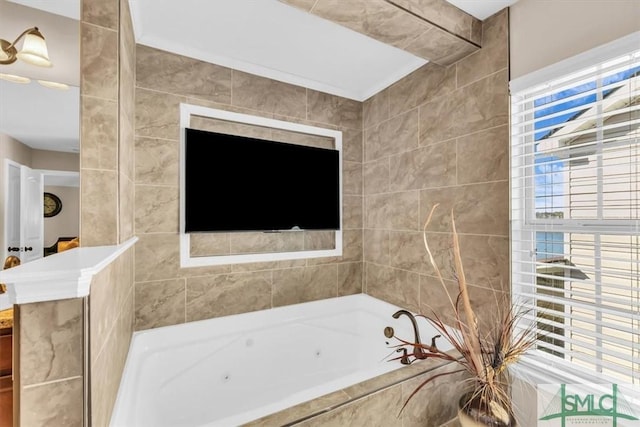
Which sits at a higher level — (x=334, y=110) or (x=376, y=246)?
(x=334, y=110)

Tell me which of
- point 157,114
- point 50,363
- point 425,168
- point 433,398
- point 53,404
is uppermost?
point 157,114

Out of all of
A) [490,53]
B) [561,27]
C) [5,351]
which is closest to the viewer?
[5,351]

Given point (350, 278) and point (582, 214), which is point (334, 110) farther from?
point (582, 214)

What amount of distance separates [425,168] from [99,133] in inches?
80.5

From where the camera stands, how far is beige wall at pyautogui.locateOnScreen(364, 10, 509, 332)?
1716mm

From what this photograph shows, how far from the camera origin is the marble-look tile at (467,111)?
1696mm

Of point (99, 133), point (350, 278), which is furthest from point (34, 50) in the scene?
point (350, 278)

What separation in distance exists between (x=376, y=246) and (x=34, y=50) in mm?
2497

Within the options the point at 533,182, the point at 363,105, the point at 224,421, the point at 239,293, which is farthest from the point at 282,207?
the point at 533,182

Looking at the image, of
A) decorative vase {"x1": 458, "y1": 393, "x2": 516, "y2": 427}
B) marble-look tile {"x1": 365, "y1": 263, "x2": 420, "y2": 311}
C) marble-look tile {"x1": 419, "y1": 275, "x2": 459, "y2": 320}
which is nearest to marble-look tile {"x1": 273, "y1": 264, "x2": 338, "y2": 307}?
marble-look tile {"x1": 365, "y1": 263, "x2": 420, "y2": 311}

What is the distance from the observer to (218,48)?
209 cm

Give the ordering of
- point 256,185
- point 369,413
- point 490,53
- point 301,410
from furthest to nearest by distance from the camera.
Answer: point 256,185
point 490,53
point 369,413
point 301,410

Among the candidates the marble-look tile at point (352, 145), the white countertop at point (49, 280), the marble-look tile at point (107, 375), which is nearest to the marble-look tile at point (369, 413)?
the marble-look tile at point (107, 375)

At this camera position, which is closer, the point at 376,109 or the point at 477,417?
the point at 477,417
